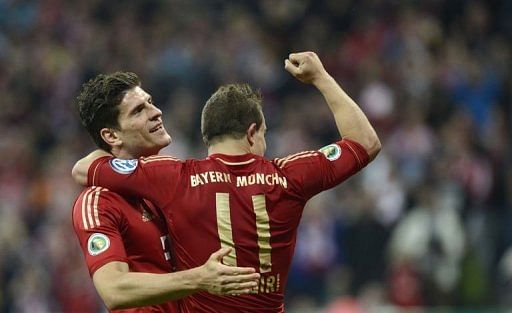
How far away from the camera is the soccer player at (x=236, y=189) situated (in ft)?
16.0

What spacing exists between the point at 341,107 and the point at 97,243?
1287 mm

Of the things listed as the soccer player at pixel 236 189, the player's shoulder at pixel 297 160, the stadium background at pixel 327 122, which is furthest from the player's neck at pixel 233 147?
the stadium background at pixel 327 122

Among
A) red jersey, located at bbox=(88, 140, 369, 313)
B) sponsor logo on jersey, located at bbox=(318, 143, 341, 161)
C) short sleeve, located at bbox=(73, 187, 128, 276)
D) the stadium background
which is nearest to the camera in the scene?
short sleeve, located at bbox=(73, 187, 128, 276)

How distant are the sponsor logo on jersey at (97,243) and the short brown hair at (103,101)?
2.06 ft

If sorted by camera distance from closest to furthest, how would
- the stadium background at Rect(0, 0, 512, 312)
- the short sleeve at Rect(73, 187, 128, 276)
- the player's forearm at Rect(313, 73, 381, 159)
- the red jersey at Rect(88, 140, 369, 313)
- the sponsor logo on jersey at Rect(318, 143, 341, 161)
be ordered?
the short sleeve at Rect(73, 187, 128, 276)
the red jersey at Rect(88, 140, 369, 313)
the sponsor logo on jersey at Rect(318, 143, 341, 161)
the player's forearm at Rect(313, 73, 381, 159)
the stadium background at Rect(0, 0, 512, 312)

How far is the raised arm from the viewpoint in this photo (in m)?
5.21

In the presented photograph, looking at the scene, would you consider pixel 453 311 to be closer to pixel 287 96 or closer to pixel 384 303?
pixel 384 303

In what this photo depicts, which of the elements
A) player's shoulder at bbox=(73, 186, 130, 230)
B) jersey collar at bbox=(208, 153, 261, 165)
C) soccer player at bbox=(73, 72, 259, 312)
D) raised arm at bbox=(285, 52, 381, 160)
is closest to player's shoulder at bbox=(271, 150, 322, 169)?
jersey collar at bbox=(208, 153, 261, 165)

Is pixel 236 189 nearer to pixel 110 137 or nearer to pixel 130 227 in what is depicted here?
pixel 130 227

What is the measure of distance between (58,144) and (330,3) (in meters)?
3.85

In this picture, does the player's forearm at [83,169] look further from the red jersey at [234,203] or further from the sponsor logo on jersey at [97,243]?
the sponsor logo on jersey at [97,243]

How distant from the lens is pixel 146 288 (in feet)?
14.8

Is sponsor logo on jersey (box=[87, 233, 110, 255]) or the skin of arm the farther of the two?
sponsor logo on jersey (box=[87, 233, 110, 255])

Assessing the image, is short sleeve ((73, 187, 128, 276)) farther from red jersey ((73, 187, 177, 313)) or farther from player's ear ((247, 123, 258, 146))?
player's ear ((247, 123, 258, 146))
